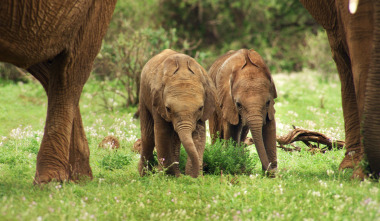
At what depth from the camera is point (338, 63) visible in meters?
7.70

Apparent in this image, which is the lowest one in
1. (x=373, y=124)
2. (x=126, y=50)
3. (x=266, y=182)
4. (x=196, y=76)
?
(x=266, y=182)

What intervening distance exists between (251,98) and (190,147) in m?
1.27

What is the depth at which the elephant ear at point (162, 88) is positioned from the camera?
691 cm

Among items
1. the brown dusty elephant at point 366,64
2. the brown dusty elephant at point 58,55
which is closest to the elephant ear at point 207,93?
the brown dusty elephant at point 58,55

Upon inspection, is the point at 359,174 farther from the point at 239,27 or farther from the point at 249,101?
the point at 239,27

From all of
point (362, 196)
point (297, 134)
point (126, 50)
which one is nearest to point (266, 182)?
point (362, 196)

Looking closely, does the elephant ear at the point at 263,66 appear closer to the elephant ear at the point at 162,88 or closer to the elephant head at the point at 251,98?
Answer: the elephant head at the point at 251,98

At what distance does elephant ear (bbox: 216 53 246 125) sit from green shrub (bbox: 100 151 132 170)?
1654 mm

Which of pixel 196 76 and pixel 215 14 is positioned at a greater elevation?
pixel 215 14

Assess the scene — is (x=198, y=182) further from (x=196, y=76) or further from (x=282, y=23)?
(x=282, y=23)

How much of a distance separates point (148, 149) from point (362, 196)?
3194 millimetres

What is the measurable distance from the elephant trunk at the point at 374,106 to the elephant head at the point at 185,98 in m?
1.89

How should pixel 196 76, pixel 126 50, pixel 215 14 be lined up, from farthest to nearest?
pixel 215 14 < pixel 126 50 < pixel 196 76

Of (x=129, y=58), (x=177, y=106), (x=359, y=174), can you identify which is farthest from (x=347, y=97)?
(x=129, y=58)
